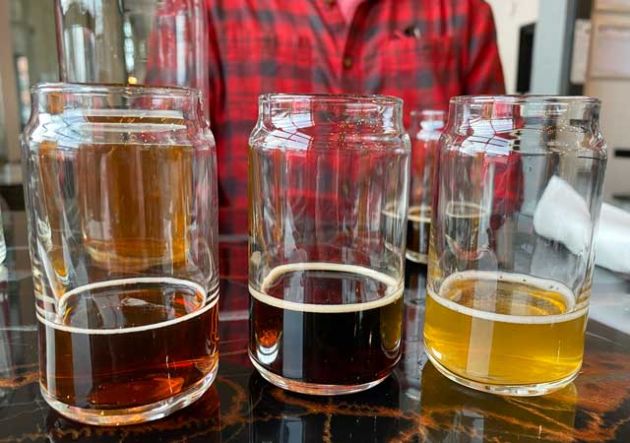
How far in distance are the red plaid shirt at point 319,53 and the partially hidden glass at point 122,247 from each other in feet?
2.98

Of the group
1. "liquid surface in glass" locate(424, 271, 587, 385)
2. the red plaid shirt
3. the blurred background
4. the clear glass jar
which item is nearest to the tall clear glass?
"liquid surface in glass" locate(424, 271, 587, 385)

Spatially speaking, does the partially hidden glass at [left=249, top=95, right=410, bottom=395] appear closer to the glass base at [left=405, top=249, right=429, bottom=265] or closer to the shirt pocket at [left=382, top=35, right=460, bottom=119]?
the glass base at [left=405, top=249, right=429, bottom=265]

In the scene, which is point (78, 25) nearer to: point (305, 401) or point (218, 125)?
point (305, 401)

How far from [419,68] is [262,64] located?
0.36 metres

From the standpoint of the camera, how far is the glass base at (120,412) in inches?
12.4

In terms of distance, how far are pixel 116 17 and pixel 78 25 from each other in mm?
45

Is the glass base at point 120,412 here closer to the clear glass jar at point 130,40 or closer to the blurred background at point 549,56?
the clear glass jar at point 130,40

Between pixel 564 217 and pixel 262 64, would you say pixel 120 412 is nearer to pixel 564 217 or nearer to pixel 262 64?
pixel 564 217

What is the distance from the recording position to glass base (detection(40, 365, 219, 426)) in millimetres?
316

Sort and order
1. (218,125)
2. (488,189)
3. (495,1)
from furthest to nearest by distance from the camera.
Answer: (495,1), (218,125), (488,189)

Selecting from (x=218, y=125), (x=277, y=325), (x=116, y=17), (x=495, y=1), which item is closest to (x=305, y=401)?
(x=277, y=325)

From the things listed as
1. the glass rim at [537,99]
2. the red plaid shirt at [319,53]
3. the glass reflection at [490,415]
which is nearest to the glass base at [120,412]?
the glass reflection at [490,415]

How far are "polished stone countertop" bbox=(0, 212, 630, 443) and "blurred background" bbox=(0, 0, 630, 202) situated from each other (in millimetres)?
1631

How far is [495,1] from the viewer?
225 cm
